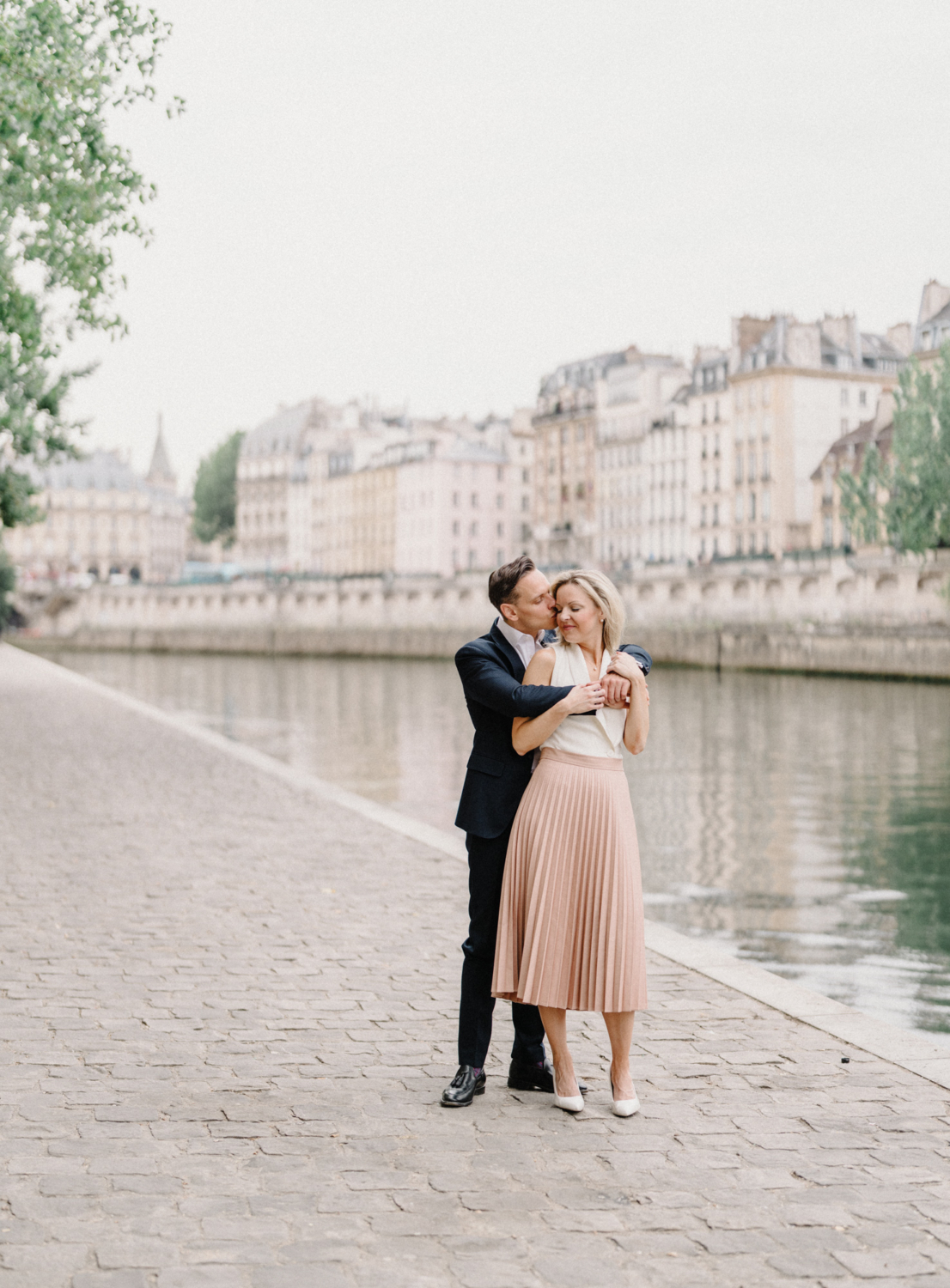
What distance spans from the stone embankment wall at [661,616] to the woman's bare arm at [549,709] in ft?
163

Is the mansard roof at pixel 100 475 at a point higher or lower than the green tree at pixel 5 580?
higher

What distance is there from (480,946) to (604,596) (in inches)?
49.3

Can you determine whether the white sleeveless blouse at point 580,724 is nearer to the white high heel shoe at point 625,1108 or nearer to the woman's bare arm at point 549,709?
the woman's bare arm at point 549,709

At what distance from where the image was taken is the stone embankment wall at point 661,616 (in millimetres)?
58812

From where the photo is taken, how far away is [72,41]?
15867mm

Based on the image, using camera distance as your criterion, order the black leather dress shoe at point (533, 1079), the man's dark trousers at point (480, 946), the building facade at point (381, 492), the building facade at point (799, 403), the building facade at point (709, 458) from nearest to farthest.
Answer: the man's dark trousers at point (480, 946) → the black leather dress shoe at point (533, 1079) → the building facade at point (799, 403) → the building facade at point (709, 458) → the building facade at point (381, 492)

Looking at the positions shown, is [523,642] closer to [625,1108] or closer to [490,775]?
[490,775]

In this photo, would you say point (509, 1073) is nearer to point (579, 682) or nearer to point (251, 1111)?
point (251, 1111)

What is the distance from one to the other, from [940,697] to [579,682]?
4185 cm

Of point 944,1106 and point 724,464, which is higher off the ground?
point 724,464

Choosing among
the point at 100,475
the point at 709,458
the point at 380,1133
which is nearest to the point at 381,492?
the point at 709,458

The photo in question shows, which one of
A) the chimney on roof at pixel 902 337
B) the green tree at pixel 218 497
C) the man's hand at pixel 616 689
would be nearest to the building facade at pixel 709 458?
the chimney on roof at pixel 902 337

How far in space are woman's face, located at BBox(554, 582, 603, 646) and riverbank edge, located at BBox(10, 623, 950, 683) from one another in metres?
40.5

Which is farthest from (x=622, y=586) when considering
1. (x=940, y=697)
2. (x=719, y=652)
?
(x=940, y=697)
